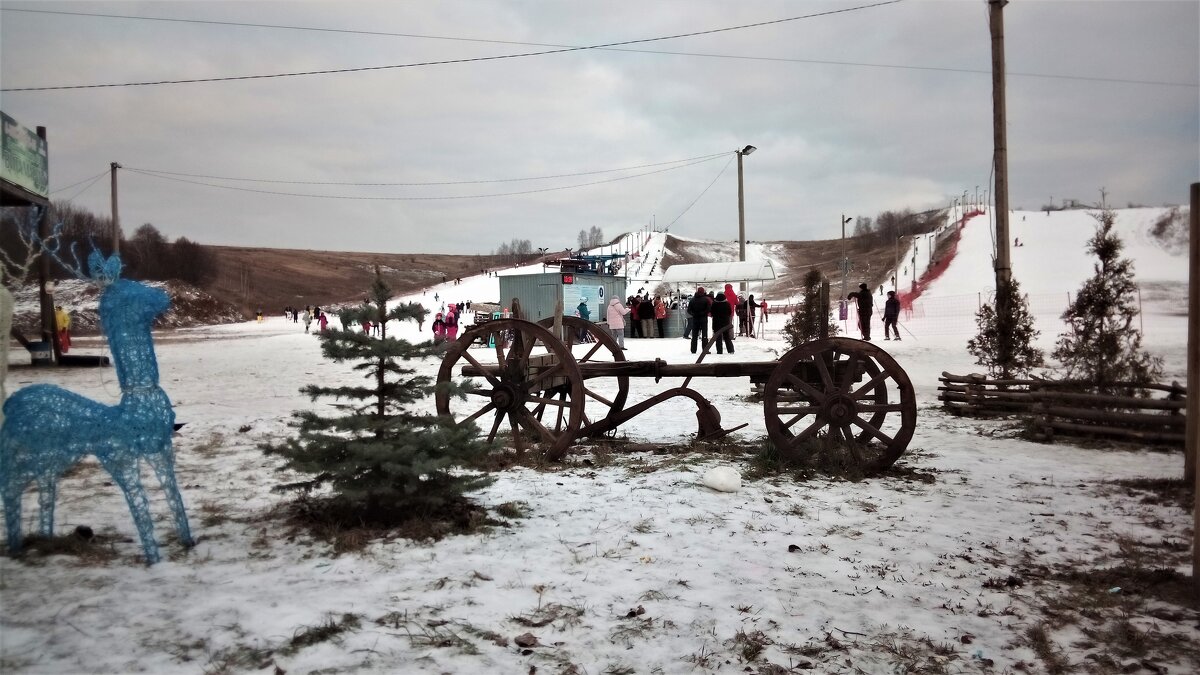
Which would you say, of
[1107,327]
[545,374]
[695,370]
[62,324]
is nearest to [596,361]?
[695,370]

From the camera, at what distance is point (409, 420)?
4480 millimetres

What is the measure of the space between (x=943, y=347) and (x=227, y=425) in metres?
16.1

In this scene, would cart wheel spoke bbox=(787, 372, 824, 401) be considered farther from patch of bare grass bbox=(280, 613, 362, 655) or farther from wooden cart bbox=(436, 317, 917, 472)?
patch of bare grass bbox=(280, 613, 362, 655)

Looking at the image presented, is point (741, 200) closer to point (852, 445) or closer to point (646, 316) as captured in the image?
point (646, 316)

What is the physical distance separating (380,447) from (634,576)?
1782mm

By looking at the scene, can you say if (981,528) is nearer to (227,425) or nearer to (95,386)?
(227,425)

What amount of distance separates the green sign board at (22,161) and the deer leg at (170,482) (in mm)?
6113

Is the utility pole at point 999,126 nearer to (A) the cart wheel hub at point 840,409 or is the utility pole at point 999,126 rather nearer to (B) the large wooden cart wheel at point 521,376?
(A) the cart wheel hub at point 840,409

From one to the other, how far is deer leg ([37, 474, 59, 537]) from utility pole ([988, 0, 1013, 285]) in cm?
1166

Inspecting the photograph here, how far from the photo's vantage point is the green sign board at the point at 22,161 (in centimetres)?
844

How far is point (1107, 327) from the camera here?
805 centimetres

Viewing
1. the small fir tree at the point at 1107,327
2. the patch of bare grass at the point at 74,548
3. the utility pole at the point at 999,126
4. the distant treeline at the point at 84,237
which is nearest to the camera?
the patch of bare grass at the point at 74,548

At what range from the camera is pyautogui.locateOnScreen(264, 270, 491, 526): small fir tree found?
4324 mm

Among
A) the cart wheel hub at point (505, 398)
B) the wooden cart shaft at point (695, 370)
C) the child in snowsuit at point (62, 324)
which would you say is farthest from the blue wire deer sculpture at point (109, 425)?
the child in snowsuit at point (62, 324)
